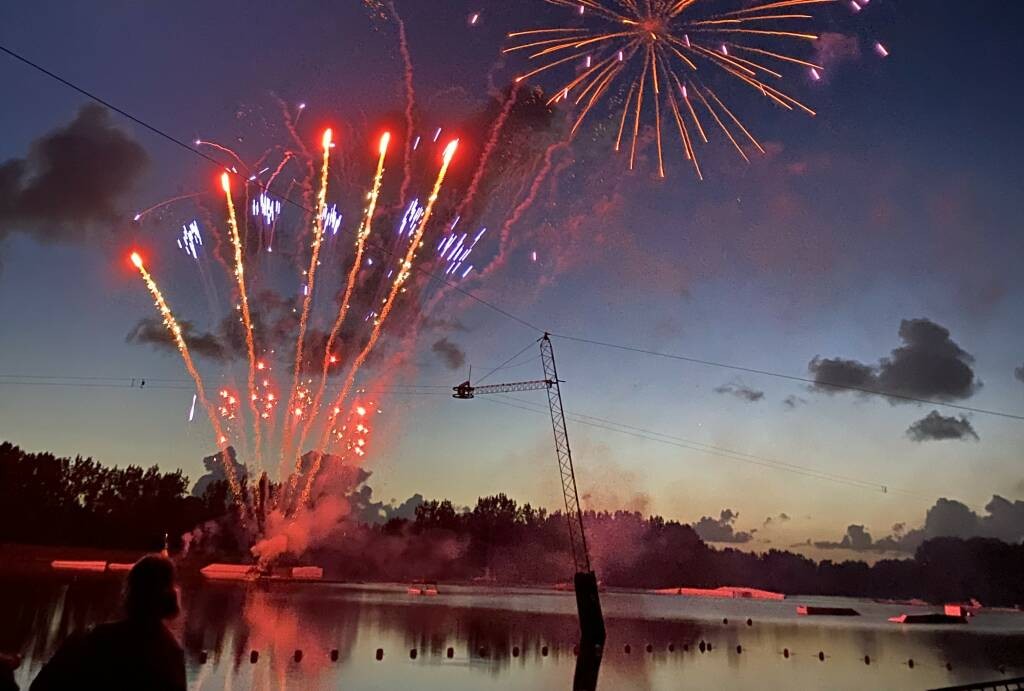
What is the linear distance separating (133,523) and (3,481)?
1920cm

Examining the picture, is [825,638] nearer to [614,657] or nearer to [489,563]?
[614,657]

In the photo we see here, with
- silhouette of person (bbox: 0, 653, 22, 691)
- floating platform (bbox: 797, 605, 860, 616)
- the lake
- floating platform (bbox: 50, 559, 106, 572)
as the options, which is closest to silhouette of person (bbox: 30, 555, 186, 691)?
silhouette of person (bbox: 0, 653, 22, 691)

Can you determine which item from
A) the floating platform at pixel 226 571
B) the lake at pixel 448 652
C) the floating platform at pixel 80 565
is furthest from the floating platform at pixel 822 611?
the floating platform at pixel 80 565

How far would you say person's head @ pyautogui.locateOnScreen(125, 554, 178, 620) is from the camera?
3.98m

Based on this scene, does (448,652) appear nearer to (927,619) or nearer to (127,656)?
(127,656)

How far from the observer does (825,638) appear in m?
59.6

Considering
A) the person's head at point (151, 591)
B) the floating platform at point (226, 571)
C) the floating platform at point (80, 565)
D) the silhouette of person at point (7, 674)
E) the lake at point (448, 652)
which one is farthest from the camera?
the floating platform at point (226, 571)

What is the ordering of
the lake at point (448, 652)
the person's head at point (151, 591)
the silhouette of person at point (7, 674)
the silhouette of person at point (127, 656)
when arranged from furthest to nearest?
the lake at point (448, 652), the silhouette of person at point (7, 674), the person's head at point (151, 591), the silhouette of person at point (127, 656)

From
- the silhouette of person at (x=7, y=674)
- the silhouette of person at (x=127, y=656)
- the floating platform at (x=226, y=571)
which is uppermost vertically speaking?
the silhouette of person at (x=127, y=656)

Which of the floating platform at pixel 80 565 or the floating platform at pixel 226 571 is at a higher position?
the floating platform at pixel 80 565

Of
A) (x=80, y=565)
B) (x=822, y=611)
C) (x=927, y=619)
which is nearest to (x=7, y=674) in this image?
(x=80, y=565)

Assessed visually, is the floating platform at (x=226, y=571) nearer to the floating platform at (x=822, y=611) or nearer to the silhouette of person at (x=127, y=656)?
the floating platform at (x=822, y=611)

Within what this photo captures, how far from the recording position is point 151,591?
13.3 feet

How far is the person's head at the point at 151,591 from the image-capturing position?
3980 mm
